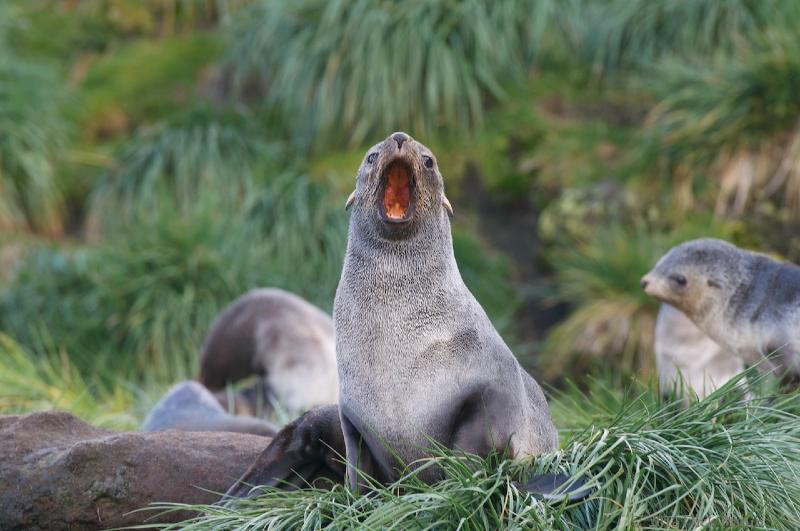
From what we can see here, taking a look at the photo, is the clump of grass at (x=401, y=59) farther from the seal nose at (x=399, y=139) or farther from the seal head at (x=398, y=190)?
the seal nose at (x=399, y=139)

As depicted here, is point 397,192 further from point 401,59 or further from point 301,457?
point 401,59

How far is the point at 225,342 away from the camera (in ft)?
28.3

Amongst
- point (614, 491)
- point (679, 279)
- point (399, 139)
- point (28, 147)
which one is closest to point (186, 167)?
point (28, 147)

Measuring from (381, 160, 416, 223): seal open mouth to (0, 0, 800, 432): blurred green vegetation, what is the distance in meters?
5.10

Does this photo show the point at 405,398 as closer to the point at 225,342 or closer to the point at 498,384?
the point at 498,384

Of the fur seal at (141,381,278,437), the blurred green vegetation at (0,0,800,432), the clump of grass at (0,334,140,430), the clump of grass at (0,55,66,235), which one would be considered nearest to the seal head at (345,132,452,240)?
the fur seal at (141,381,278,437)

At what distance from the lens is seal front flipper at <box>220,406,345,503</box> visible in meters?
4.82

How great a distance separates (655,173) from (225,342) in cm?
425

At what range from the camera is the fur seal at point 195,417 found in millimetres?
6496

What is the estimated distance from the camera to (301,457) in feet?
16.0

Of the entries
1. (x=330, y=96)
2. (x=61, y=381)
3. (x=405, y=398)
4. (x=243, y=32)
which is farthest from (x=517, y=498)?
(x=243, y=32)

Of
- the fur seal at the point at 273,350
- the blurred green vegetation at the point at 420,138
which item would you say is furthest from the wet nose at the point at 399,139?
the blurred green vegetation at the point at 420,138

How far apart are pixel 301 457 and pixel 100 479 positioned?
718 millimetres

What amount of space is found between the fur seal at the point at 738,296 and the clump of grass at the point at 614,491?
1061mm
